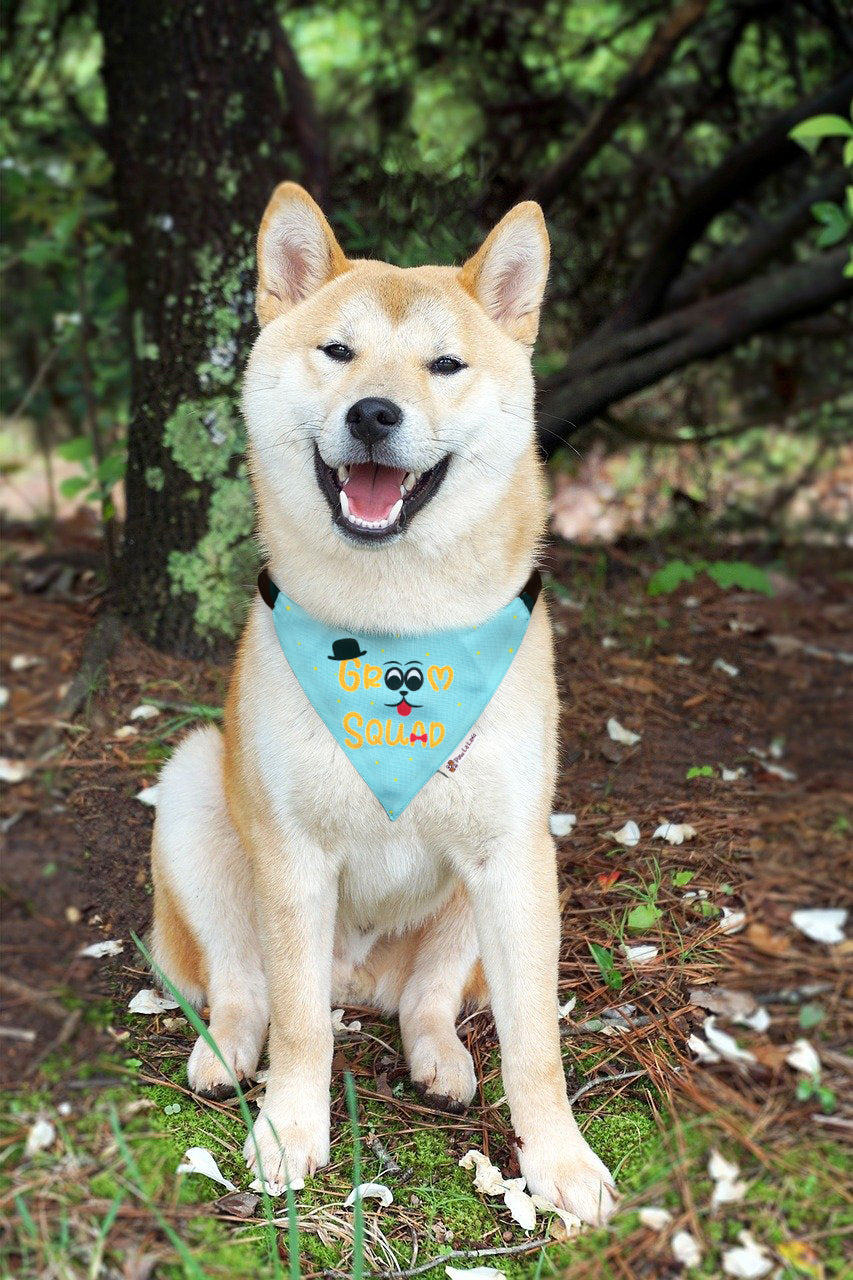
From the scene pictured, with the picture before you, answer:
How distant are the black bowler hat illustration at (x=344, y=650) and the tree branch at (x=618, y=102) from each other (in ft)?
11.9

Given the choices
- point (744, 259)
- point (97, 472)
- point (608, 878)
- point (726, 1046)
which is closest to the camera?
point (726, 1046)

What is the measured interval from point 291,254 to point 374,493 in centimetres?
65

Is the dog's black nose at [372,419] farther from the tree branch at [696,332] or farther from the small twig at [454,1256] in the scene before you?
the tree branch at [696,332]

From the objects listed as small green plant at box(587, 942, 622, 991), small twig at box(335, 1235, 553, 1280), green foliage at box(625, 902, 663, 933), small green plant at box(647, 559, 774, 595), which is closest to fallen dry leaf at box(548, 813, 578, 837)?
green foliage at box(625, 902, 663, 933)

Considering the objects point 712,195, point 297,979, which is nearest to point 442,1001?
point 297,979

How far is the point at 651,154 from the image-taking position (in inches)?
233

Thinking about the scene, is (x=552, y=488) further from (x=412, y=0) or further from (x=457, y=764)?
(x=457, y=764)

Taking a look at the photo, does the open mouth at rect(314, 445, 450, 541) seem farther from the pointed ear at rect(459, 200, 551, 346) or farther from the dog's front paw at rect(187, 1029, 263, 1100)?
the dog's front paw at rect(187, 1029, 263, 1100)

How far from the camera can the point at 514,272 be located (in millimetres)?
2521

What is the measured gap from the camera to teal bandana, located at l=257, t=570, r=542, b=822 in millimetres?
2287

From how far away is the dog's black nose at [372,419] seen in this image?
2164 millimetres

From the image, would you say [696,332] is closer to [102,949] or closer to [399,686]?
[399,686]

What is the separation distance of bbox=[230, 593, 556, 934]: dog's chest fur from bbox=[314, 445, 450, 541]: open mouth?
1.19 ft

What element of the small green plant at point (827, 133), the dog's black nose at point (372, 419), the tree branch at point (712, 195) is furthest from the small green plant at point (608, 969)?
the tree branch at point (712, 195)
